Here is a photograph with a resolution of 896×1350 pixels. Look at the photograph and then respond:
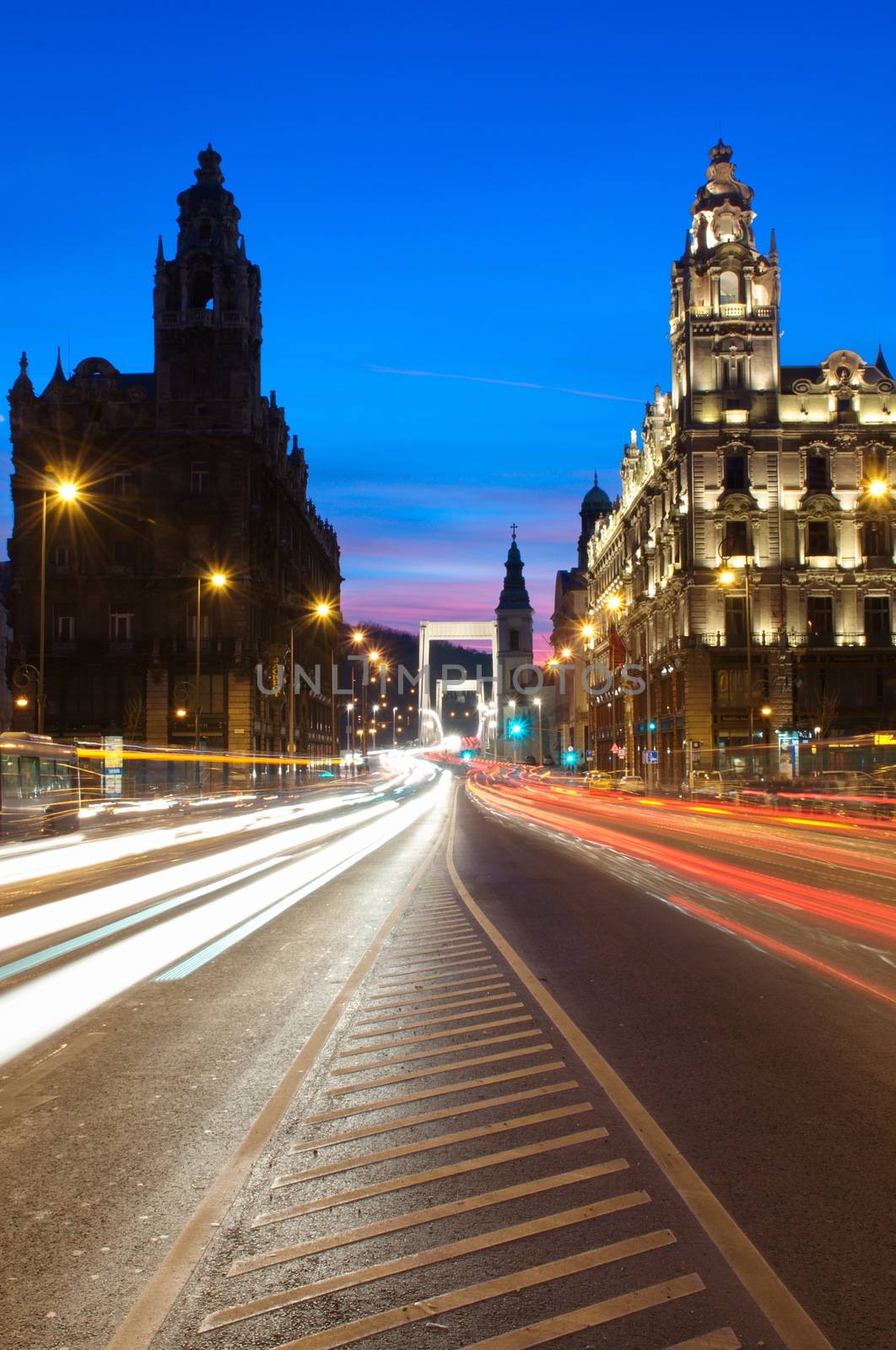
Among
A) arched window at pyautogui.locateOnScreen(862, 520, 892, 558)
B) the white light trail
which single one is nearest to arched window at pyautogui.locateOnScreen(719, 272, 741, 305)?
arched window at pyautogui.locateOnScreen(862, 520, 892, 558)

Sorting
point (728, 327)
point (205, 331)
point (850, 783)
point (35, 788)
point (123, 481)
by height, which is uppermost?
point (205, 331)

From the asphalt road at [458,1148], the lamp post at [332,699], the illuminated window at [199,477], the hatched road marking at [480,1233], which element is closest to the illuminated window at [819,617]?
the illuminated window at [199,477]

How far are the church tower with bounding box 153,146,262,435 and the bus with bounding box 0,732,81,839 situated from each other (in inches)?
1788

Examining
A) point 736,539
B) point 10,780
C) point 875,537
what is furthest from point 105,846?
point 875,537

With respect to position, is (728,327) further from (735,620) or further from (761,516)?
(735,620)

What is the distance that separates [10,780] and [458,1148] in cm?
2342

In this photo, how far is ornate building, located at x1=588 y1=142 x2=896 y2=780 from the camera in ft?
214

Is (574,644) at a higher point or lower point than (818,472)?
lower

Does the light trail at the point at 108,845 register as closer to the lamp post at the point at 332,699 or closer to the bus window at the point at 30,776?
the bus window at the point at 30,776

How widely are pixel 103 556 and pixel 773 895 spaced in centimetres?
6377

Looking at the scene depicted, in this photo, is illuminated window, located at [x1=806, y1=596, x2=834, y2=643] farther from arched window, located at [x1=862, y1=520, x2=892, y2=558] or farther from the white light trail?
the white light trail

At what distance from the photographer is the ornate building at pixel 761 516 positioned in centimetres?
6538

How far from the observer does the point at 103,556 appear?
242 ft

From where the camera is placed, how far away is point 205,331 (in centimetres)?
7444
